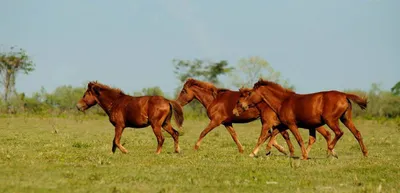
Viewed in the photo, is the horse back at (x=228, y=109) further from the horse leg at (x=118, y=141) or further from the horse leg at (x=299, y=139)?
the horse leg at (x=118, y=141)

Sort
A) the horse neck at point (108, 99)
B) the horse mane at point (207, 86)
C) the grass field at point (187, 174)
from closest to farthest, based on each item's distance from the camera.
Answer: the grass field at point (187, 174) → the horse neck at point (108, 99) → the horse mane at point (207, 86)

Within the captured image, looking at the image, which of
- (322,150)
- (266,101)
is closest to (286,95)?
(266,101)

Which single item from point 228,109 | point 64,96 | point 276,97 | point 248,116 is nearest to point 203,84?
point 228,109

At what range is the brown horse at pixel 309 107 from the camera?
1758 centimetres

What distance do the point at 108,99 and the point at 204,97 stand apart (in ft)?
12.5

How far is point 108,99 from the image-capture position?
1961 cm

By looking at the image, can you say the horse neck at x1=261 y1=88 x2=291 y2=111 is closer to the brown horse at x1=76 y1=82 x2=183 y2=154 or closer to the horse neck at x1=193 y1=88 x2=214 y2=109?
the brown horse at x1=76 y1=82 x2=183 y2=154

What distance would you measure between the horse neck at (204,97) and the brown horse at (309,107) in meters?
3.58

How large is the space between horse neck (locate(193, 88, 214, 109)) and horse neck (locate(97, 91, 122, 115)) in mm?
3436

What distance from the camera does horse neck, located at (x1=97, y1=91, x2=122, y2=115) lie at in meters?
19.6

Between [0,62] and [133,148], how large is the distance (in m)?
57.2

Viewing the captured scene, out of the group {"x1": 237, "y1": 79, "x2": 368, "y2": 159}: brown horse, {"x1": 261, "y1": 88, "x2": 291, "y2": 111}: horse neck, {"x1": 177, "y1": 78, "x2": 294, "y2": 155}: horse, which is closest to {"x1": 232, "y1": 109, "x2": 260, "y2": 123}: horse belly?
{"x1": 177, "y1": 78, "x2": 294, "y2": 155}: horse

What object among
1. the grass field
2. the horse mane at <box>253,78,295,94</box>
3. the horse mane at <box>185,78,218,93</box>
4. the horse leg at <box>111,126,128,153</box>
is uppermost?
the horse mane at <box>185,78,218,93</box>

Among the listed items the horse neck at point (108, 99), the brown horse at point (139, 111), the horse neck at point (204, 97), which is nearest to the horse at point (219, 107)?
the horse neck at point (204, 97)
